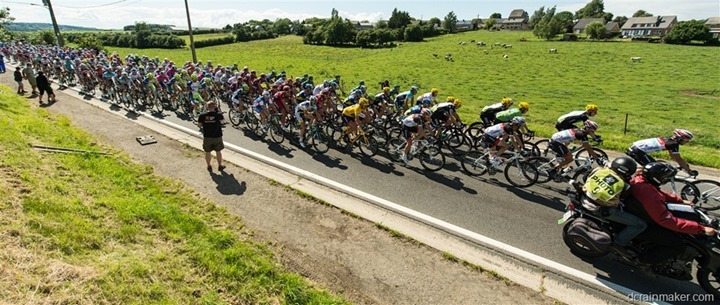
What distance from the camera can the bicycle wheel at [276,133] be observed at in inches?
483

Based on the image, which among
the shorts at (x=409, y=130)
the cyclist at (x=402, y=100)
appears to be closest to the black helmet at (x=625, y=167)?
the shorts at (x=409, y=130)

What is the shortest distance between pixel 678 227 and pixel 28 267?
8.66 meters

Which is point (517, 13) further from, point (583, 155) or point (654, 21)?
point (583, 155)

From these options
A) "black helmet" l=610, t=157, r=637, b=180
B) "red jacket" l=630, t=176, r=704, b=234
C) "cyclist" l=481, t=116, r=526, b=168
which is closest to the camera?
"red jacket" l=630, t=176, r=704, b=234

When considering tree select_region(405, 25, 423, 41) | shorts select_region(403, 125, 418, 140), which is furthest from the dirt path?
tree select_region(405, 25, 423, 41)

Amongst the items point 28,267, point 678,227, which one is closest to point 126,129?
point 28,267

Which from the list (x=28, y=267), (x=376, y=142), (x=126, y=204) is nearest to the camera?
(x=28, y=267)

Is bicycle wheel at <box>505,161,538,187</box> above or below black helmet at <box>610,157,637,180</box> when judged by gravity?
below

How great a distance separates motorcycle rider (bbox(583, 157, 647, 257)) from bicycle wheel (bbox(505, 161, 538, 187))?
2.89 metres

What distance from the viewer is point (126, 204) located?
664 cm

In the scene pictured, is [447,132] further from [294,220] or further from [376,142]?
[294,220]

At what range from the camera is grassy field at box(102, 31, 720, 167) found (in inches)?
656

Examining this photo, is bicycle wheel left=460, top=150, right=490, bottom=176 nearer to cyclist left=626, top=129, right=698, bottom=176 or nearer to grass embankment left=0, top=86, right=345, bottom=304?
cyclist left=626, top=129, right=698, bottom=176

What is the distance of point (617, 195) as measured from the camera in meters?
5.43
